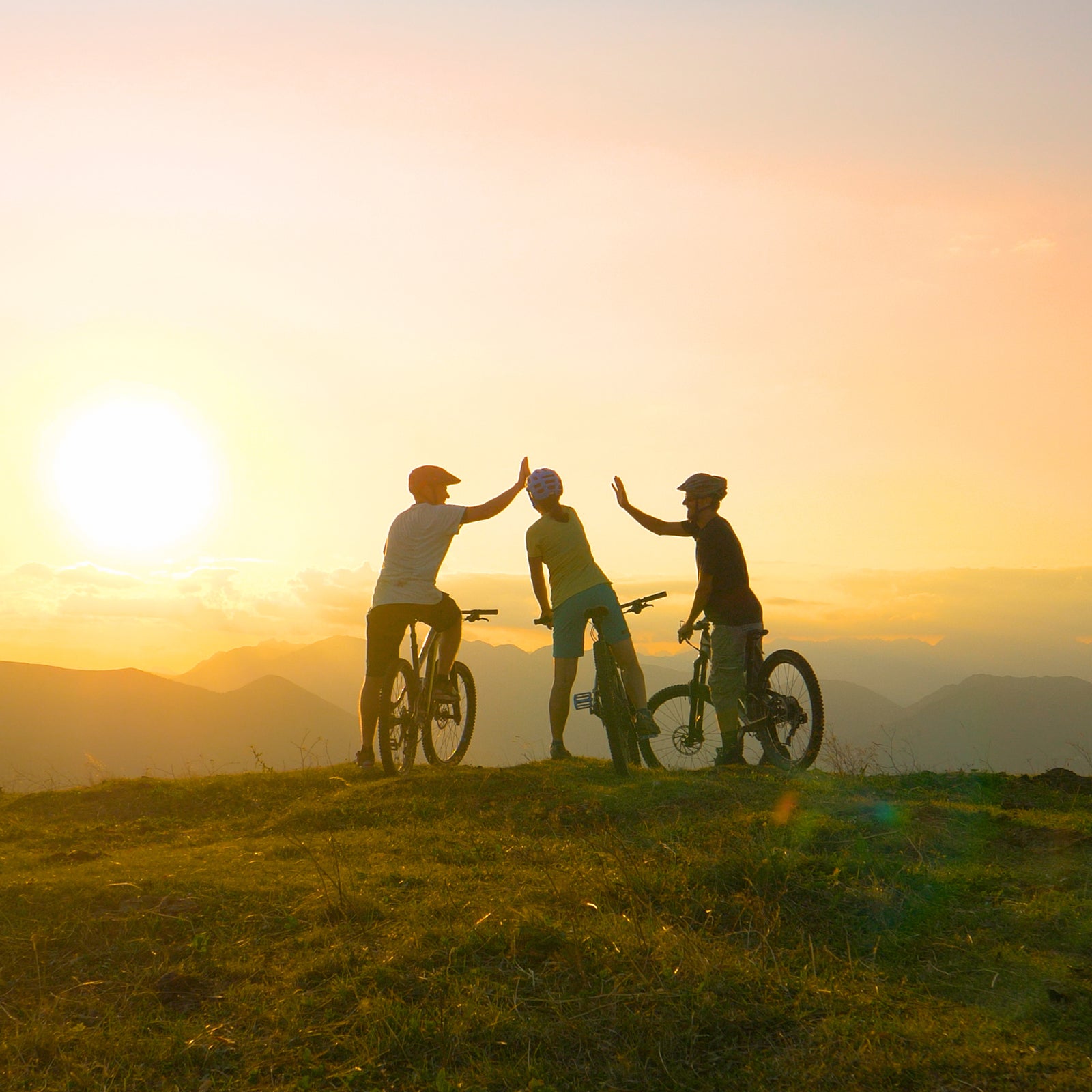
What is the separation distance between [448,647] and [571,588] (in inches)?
51.6

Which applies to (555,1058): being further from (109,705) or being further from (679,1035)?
(109,705)

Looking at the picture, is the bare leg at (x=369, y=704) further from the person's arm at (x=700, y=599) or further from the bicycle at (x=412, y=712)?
the person's arm at (x=700, y=599)

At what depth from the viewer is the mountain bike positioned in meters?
8.66

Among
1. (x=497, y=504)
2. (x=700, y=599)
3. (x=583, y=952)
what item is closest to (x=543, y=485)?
(x=497, y=504)

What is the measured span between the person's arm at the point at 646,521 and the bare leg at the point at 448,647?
6.30 feet

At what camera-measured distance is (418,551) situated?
30.1ft

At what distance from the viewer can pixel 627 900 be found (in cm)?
512

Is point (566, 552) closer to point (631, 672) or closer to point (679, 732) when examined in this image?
point (631, 672)

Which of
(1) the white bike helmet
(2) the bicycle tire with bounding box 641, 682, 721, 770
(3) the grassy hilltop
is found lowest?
(3) the grassy hilltop

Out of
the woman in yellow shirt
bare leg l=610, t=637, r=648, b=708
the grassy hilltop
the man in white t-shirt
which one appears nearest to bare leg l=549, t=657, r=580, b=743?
the woman in yellow shirt

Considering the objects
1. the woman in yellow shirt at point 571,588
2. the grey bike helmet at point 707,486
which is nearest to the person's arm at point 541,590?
the woman in yellow shirt at point 571,588

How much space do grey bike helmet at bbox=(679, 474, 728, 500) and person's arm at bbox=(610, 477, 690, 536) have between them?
0.36 metres

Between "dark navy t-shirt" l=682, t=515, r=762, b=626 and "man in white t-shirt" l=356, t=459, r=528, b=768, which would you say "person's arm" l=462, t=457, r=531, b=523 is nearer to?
"man in white t-shirt" l=356, t=459, r=528, b=768

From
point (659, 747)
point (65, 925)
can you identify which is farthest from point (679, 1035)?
point (659, 747)
